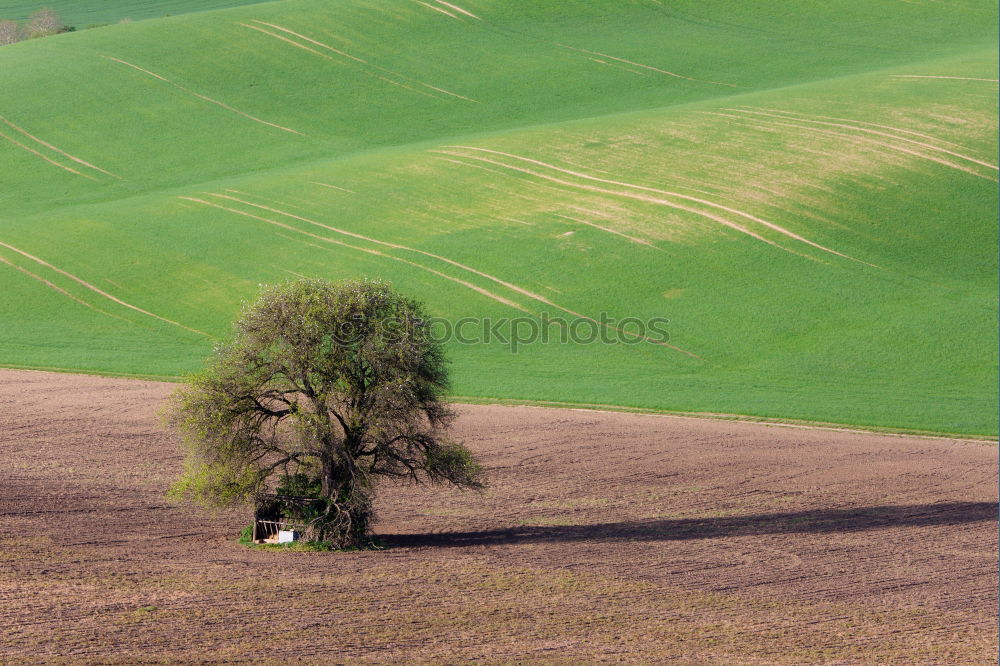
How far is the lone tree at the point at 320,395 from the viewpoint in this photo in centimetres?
2500

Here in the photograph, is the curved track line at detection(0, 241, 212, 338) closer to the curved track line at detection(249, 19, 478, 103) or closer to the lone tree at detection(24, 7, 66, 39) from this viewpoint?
the curved track line at detection(249, 19, 478, 103)

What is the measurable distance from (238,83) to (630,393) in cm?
4818

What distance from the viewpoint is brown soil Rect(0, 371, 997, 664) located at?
65.8 feet

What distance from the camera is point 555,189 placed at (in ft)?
192

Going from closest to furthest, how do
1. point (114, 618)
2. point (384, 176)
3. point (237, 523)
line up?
point (114, 618) < point (237, 523) < point (384, 176)

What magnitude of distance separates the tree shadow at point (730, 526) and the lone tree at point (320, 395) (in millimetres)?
2238

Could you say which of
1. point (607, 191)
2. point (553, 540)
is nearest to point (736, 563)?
point (553, 540)

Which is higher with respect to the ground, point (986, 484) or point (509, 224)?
point (509, 224)

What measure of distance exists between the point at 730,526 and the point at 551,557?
569 centimetres

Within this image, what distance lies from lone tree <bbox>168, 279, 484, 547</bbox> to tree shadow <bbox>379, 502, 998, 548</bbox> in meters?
2.24

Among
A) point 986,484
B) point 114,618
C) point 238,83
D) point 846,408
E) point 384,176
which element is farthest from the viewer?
point 238,83

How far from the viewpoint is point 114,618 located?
20.2 m

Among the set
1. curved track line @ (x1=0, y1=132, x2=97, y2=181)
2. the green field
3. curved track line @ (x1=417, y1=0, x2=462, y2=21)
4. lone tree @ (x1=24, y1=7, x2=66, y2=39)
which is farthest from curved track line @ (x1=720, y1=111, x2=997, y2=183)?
lone tree @ (x1=24, y1=7, x2=66, y2=39)

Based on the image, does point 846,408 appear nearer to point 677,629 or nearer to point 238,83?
point 677,629
